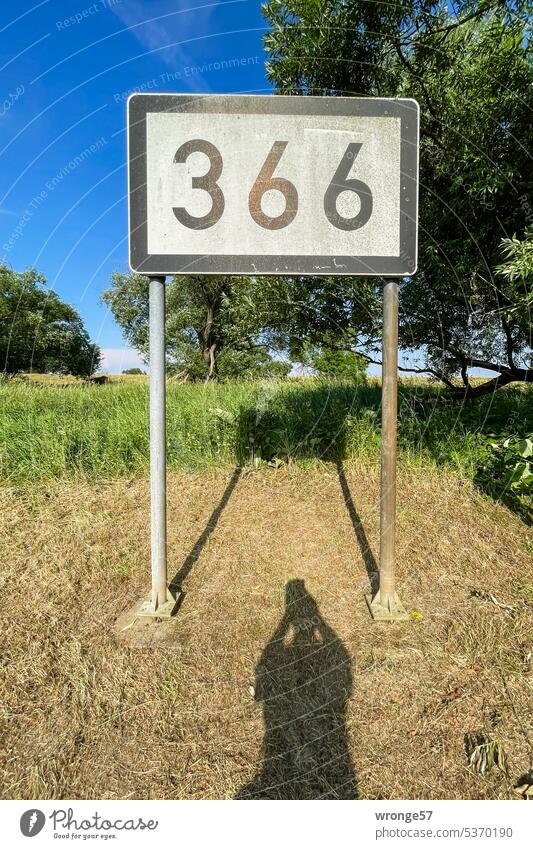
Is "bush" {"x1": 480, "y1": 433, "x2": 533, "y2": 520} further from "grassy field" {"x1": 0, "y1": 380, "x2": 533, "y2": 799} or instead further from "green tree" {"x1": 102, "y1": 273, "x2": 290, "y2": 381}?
"green tree" {"x1": 102, "y1": 273, "x2": 290, "y2": 381}

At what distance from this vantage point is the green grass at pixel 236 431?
4.34 m

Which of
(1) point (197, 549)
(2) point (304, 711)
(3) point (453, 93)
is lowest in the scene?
(2) point (304, 711)

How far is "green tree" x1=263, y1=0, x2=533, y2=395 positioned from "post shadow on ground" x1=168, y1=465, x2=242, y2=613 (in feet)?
9.62

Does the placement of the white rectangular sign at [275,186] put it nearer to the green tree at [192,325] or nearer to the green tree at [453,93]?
the green tree at [453,93]

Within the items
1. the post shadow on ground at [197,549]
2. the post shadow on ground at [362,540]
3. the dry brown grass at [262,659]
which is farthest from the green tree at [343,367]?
the dry brown grass at [262,659]

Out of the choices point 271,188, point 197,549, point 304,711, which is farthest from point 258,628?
point 271,188

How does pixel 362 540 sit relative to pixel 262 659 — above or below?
above

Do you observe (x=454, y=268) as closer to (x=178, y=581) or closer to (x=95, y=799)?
(x=178, y=581)

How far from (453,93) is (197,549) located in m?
4.52

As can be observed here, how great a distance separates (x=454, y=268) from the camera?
13.6 ft

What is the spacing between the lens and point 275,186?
7.68 feet
